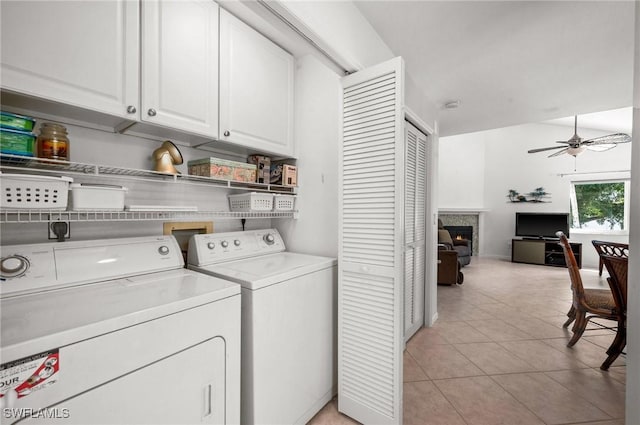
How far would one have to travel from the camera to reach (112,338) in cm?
85

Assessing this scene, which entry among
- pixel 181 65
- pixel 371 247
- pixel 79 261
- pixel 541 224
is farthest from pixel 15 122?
pixel 541 224

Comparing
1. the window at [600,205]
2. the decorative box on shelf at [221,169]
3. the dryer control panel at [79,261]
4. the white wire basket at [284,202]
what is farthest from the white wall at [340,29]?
the window at [600,205]

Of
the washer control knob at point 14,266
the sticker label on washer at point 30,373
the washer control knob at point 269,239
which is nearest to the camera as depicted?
the sticker label on washer at point 30,373

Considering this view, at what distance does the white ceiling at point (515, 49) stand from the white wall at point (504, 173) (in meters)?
4.00

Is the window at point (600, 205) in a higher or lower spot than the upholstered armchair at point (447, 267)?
higher

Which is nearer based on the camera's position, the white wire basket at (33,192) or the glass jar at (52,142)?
the white wire basket at (33,192)

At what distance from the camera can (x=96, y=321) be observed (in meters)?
0.84

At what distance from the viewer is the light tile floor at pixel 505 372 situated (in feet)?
5.58

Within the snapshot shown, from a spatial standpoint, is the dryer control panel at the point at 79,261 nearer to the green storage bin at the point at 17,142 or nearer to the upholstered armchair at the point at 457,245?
the green storage bin at the point at 17,142

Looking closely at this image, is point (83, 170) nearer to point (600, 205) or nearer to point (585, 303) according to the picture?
point (585, 303)

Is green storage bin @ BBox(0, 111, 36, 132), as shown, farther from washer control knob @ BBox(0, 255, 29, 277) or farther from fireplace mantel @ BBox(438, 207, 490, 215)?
fireplace mantel @ BBox(438, 207, 490, 215)

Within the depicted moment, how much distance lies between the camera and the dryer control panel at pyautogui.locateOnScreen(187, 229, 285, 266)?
1.62 m

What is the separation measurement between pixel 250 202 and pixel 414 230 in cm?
169

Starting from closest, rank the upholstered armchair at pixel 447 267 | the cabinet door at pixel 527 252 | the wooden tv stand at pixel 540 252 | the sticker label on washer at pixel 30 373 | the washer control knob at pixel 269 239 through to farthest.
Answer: the sticker label on washer at pixel 30 373 < the washer control knob at pixel 269 239 < the upholstered armchair at pixel 447 267 < the wooden tv stand at pixel 540 252 < the cabinet door at pixel 527 252
